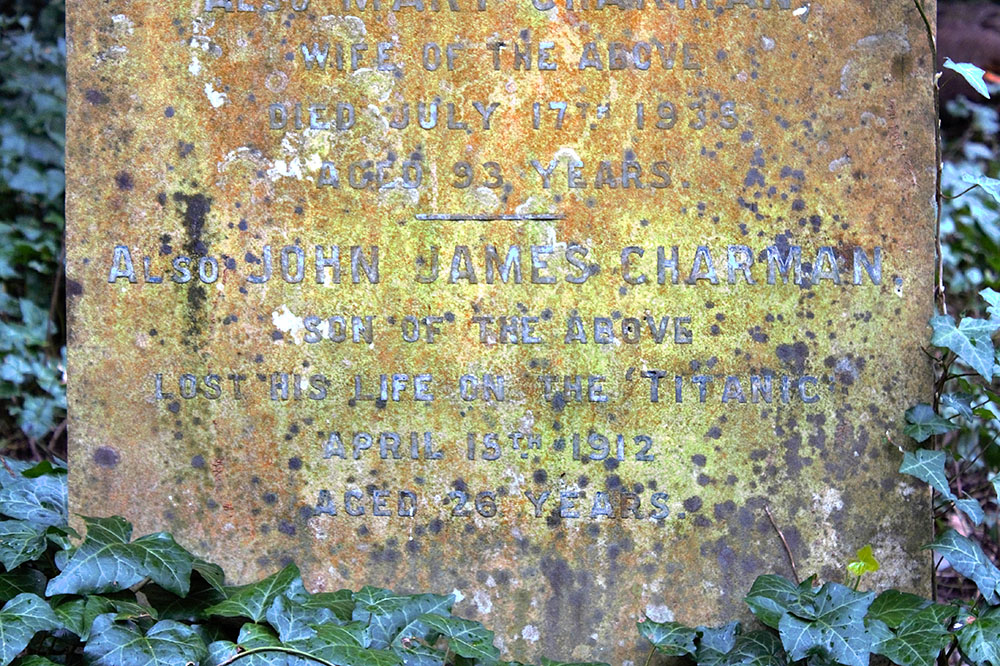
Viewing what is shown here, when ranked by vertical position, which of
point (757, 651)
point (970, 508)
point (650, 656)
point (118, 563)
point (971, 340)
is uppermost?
point (971, 340)

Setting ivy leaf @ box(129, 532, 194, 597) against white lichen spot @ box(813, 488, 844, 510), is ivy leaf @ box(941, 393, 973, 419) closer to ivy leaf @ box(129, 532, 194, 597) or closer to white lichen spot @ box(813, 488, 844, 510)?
white lichen spot @ box(813, 488, 844, 510)

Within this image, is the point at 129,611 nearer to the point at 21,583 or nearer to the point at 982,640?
the point at 21,583

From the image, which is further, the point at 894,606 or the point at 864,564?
the point at 894,606

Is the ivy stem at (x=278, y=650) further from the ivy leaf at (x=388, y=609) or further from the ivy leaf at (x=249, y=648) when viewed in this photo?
the ivy leaf at (x=388, y=609)

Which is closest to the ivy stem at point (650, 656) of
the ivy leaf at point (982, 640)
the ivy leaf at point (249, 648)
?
the ivy leaf at point (982, 640)

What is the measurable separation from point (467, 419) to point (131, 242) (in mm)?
1037

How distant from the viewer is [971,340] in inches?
103

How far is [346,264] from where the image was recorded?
2781 mm

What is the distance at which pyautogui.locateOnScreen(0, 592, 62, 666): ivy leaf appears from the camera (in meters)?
2.13

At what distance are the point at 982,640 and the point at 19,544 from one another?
7.64 feet

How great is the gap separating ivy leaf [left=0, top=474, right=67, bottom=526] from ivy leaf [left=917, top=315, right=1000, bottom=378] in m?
2.43

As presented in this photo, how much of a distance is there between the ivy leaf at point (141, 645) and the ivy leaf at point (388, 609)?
397mm

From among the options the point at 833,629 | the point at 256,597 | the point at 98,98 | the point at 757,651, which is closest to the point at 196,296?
the point at 98,98

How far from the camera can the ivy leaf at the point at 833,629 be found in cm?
240
